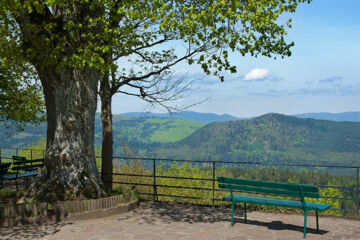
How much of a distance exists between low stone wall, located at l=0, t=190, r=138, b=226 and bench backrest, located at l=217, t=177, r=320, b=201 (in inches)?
110

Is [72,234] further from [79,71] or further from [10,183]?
[10,183]

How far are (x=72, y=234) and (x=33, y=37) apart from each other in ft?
16.2

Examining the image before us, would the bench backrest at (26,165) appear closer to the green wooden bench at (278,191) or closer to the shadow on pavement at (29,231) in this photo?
the shadow on pavement at (29,231)

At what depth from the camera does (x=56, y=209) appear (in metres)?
8.98

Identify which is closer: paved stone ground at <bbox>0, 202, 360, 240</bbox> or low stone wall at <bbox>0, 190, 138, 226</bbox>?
paved stone ground at <bbox>0, 202, 360, 240</bbox>

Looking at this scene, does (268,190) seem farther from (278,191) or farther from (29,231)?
(29,231)

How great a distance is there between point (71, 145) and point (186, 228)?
3653 millimetres

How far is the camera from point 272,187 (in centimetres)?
787

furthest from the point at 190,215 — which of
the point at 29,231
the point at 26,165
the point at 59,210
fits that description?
A: the point at 26,165

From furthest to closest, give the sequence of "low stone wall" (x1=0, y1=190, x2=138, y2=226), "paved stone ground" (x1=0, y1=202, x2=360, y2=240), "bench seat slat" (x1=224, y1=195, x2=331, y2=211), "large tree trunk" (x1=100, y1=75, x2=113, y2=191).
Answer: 1. "large tree trunk" (x1=100, y1=75, x2=113, y2=191)
2. "low stone wall" (x1=0, y1=190, x2=138, y2=226)
3. "paved stone ground" (x1=0, y1=202, x2=360, y2=240)
4. "bench seat slat" (x1=224, y1=195, x2=331, y2=211)

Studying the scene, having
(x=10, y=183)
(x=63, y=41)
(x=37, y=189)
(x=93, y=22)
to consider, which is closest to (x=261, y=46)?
(x=93, y=22)

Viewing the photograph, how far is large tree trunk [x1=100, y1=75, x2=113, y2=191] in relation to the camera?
→ 1282cm

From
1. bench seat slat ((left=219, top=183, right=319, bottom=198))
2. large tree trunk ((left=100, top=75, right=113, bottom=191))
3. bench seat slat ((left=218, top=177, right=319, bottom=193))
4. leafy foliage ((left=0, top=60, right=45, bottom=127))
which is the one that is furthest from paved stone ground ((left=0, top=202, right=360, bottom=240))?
leafy foliage ((left=0, top=60, right=45, bottom=127))

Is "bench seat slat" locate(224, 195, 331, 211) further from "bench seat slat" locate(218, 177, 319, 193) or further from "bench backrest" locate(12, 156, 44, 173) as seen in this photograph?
"bench backrest" locate(12, 156, 44, 173)
